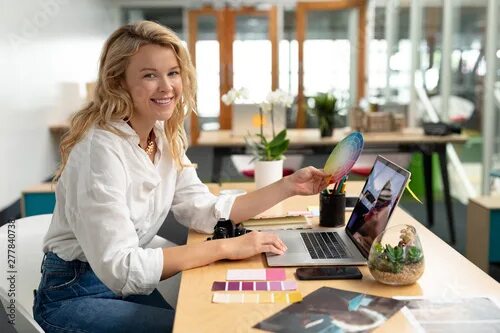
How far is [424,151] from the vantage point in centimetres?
486

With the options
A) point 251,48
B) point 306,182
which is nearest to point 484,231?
point 306,182

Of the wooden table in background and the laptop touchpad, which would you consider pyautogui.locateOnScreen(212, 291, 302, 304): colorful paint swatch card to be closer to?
the laptop touchpad

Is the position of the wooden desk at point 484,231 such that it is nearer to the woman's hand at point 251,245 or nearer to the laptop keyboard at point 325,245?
the laptop keyboard at point 325,245

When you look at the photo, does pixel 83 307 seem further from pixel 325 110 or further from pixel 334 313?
pixel 325 110

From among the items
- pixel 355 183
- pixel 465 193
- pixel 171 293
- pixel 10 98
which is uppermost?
pixel 10 98

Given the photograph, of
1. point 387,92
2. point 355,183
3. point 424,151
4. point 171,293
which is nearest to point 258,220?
point 171,293

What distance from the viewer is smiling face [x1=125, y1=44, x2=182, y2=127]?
1693 mm

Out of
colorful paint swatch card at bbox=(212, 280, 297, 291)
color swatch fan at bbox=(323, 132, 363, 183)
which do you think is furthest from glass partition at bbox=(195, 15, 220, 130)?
colorful paint swatch card at bbox=(212, 280, 297, 291)

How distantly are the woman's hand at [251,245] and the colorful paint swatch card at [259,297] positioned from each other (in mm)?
235

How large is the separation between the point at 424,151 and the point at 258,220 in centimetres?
318

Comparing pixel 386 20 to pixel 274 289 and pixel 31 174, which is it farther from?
pixel 274 289

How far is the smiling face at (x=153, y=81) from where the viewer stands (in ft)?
5.56

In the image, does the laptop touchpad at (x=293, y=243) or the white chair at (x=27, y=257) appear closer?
the laptop touchpad at (x=293, y=243)

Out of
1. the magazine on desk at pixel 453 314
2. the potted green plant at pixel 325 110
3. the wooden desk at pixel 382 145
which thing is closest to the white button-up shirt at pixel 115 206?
the magazine on desk at pixel 453 314
